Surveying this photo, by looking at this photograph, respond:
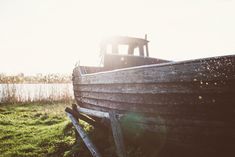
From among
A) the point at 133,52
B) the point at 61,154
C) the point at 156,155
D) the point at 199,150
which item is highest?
the point at 133,52

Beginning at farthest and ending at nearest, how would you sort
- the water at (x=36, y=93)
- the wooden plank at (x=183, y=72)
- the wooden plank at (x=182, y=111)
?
the water at (x=36, y=93)
the wooden plank at (x=182, y=111)
the wooden plank at (x=183, y=72)

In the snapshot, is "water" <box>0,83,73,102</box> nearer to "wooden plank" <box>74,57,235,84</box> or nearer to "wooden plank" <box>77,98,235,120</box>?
"wooden plank" <box>77,98,235,120</box>

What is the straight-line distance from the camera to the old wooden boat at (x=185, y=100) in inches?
97.7

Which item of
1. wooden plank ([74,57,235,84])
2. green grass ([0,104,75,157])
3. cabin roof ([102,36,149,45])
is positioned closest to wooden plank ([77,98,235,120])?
wooden plank ([74,57,235,84])

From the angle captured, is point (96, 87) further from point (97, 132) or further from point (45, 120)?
point (45, 120)

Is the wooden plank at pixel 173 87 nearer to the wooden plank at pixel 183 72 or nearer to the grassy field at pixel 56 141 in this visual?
the wooden plank at pixel 183 72

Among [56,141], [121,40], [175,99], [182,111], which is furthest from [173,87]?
[121,40]

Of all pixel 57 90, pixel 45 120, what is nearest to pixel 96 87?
pixel 45 120

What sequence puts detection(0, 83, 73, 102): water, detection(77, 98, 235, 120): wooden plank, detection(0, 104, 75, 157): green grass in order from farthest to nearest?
1. detection(0, 83, 73, 102): water
2. detection(0, 104, 75, 157): green grass
3. detection(77, 98, 235, 120): wooden plank

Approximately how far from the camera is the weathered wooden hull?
247 cm

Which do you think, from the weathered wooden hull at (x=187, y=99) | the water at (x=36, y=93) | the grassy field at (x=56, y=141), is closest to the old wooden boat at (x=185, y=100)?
the weathered wooden hull at (x=187, y=99)

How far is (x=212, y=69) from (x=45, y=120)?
7521 millimetres

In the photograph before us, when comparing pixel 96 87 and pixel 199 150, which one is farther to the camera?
pixel 96 87

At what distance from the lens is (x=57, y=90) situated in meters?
15.3
